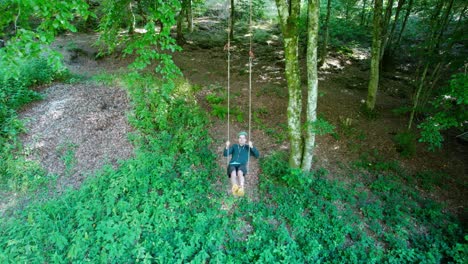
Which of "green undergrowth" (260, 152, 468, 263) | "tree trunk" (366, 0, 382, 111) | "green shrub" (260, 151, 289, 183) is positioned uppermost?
"tree trunk" (366, 0, 382, 111)

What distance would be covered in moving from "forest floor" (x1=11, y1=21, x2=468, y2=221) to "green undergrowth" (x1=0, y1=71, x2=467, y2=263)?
1.90 feet

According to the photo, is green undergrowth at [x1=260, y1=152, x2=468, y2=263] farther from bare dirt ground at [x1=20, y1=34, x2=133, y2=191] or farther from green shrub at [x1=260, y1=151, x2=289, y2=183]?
bare dirt ground at [x1=20, y1=34, x2=133, y2=191]

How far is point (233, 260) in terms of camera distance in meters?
5.03

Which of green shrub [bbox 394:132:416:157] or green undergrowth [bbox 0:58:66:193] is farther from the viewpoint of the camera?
green shrub [bbox 394:132:416:157]

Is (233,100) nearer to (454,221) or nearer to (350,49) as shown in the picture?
(454,221)

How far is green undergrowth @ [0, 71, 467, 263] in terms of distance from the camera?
4957mm

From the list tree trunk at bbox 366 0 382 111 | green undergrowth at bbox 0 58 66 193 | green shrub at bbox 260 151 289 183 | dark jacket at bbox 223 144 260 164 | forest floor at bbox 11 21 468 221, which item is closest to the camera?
green undergrowth at bbox 0 58 66 193

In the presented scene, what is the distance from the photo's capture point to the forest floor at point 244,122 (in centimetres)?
684

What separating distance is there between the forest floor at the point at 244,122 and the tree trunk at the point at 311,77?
71cm

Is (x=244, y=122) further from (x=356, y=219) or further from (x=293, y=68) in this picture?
(x=356, y=219)

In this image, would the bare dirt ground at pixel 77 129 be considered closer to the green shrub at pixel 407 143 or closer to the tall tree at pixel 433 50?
the green shrub at pixel 407 143

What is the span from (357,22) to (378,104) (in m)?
10.0

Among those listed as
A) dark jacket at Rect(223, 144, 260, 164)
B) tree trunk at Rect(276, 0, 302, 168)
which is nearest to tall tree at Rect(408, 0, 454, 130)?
tree trunk at Rect(276, 0, 302, 168)

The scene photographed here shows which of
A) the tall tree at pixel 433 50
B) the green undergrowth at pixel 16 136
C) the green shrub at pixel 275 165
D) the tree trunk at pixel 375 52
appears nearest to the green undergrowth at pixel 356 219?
the green shrub at pixel 275 165
